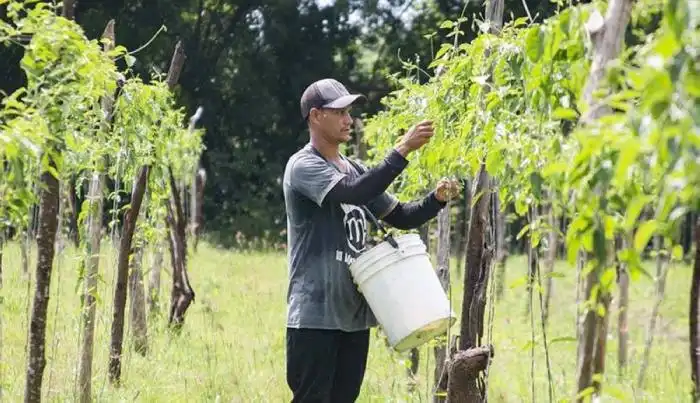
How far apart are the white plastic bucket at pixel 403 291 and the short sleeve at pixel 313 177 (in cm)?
28

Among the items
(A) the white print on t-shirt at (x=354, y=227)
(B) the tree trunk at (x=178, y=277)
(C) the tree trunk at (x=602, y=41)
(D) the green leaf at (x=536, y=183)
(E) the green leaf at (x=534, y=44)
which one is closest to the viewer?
(C) the tree trunk at (x=602, y=41)

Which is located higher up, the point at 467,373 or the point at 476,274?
the point at 476,274

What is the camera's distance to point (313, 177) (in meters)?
3.69

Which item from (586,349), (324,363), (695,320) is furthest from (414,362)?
(586,349)

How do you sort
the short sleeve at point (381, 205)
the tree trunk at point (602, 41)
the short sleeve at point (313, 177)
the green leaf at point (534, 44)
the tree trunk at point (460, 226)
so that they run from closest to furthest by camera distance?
the tree trunk at point (602, 41)
the green leaf at point (534, 44)
the short sleeve at point (313, 177)
the short sleeve at point (381, 205)
the tree trunk at point (460, 226)

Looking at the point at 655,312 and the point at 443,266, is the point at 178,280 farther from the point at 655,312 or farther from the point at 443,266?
the point at 655,312

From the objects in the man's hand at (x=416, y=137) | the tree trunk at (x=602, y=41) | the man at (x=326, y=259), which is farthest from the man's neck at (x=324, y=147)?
the tree trunk at (x=602, y=41)

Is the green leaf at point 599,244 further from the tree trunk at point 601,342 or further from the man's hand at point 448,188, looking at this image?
the man's hand at point 448,188

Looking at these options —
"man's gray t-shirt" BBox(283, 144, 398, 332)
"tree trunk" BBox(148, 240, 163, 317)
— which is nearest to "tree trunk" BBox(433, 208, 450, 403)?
"man's gray t-shirt" BBox(283, 144, 398, 332)

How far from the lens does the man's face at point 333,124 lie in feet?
12.8

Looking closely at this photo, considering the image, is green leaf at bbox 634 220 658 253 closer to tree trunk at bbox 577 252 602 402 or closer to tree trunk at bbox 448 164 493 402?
tree trunk at bbox 577 252 602 402

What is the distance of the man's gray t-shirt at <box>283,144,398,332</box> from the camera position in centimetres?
372

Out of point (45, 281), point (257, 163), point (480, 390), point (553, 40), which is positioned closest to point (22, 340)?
point (45, 281)

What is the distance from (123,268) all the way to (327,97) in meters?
1.97
